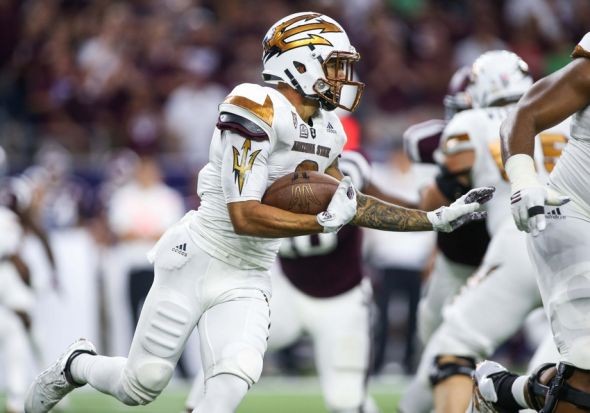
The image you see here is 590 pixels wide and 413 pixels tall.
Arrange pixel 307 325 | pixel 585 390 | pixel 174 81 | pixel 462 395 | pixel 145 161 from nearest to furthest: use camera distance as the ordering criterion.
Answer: pixel 585 390 < pixel 462 395 < pixel 307 325 < pixel 145 161 < pixel 174 81

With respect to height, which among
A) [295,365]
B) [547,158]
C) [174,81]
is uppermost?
[174,81]

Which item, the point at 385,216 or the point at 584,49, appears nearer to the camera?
the point at 584,49

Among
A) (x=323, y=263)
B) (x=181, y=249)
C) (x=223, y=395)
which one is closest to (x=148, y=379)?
(x=223, y=395)

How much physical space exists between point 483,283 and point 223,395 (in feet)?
4.86

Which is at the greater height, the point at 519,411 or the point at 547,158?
the point at 547,158

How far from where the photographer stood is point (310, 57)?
4.59 metres

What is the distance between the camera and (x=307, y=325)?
6.08 m

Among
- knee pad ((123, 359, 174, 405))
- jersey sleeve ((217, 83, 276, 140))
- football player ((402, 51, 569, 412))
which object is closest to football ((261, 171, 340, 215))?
jersey sleeve ((217, 83, 276, 140))

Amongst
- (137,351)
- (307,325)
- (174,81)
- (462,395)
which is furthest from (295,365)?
(137,351)

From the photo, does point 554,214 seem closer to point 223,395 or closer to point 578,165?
point 578,165

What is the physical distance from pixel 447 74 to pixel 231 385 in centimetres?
795

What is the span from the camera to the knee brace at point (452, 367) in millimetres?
5270

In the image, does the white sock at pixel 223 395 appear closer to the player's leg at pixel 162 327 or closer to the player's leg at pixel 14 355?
the player's leg at pixel 162 327

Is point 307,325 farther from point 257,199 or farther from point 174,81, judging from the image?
point 174,81
